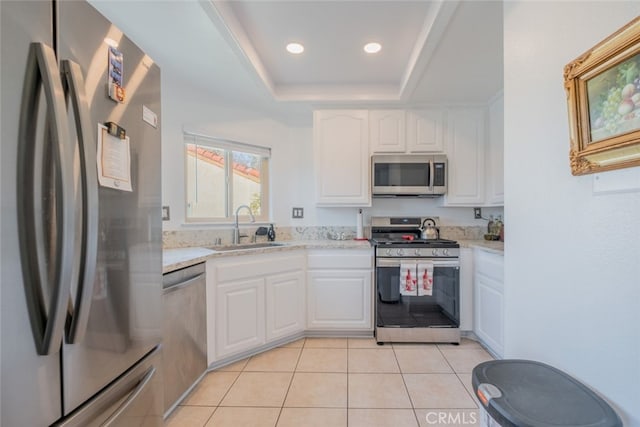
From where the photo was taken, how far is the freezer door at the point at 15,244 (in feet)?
1.92

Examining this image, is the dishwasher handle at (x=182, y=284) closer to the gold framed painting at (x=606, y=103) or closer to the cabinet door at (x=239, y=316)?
the cabinet door at (x=239, y=316)

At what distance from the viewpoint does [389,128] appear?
9.32 ft

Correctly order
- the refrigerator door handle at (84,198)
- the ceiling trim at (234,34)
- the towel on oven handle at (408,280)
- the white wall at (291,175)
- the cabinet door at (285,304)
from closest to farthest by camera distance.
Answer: the refrigerator door handle at (84,198)
the ceiling trim at (234,34)
the cabinet door at (285,304)
the towel on oven handle at (408,280)
the white wall at (291,175)

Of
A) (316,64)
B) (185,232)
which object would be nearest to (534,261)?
(316,64)

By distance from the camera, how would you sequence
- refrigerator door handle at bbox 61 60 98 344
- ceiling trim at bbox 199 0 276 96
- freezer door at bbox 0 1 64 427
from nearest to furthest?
freezer door at bbox 0 1 64 427, refrigerator door handle at bbox 61 60 98 344, ceiling trim at bbox 199 0 276 96

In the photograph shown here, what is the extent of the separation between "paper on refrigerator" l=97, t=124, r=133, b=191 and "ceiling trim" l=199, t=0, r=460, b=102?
3.37ft

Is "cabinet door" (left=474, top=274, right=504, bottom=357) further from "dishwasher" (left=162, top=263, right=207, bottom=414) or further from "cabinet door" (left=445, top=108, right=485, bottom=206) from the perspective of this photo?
"dishwasher" (left=162, top=263, right=207, bottom=414)

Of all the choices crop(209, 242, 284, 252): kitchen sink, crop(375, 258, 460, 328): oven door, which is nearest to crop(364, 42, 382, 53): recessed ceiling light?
crop(375, 258, 460, 328): oven door

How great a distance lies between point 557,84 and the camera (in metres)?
1.00

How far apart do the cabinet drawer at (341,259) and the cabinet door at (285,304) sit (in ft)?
0.56

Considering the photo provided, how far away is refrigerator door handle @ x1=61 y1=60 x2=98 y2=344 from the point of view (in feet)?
2.31

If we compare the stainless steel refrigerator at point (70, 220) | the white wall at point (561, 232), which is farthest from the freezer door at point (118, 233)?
the white wall at point (561, 232)

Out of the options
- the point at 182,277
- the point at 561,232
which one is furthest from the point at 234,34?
the point at 561,232

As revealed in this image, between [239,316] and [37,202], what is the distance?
173 centimetres
